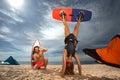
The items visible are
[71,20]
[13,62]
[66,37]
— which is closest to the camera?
[66,37]

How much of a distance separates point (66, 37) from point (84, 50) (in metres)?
1.11

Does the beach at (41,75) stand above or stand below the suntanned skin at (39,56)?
below

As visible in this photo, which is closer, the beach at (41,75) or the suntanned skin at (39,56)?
the beach at (41,75)

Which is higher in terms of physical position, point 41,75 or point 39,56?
point 39,56

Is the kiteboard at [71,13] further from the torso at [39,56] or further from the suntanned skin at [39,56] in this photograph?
the torso at [39,56]

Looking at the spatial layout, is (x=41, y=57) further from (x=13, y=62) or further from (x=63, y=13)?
(x=13, y=62)

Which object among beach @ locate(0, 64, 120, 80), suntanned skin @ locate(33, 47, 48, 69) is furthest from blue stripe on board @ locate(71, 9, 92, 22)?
beach @ locate(0, 64, 120, 80)

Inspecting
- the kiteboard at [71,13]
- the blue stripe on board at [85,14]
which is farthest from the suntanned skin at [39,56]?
the blue stripe on board at [85,14]

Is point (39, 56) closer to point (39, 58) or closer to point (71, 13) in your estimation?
point (39, 58)

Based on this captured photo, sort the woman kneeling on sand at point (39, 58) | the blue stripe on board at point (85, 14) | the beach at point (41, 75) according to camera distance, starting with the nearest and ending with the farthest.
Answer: the beach at point (41, 75)
the woman kneeling on sand at point (39, 58)
the blue stripe on board at point (85, 14)

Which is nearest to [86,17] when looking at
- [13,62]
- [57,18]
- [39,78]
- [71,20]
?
[71,20]

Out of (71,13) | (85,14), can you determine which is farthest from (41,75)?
(85,14)

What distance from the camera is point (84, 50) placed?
16.9 feet

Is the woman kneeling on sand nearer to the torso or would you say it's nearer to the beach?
the torso
